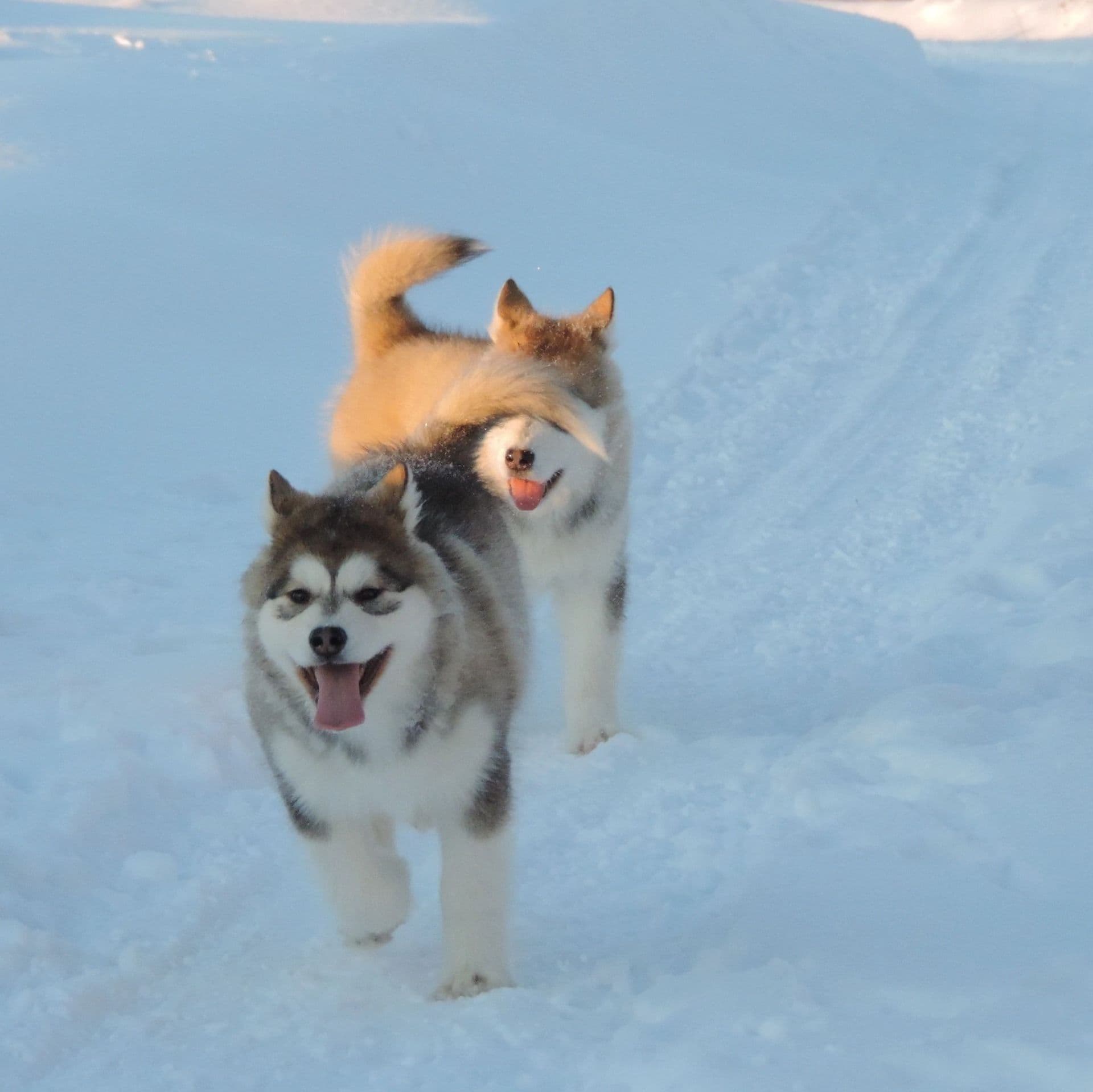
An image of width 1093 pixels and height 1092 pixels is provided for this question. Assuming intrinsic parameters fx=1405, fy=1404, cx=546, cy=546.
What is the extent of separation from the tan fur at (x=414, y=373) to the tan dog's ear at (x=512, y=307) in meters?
0.15

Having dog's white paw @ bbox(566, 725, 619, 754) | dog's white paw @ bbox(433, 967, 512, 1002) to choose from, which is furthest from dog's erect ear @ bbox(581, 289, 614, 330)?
dog's white paw @ bbox(433, 967, 512, 1002)

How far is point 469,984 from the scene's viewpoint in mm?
3457

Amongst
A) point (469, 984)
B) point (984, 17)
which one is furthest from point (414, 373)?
point (984, 17)

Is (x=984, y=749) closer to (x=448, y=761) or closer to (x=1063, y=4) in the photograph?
(x=448, y=761)

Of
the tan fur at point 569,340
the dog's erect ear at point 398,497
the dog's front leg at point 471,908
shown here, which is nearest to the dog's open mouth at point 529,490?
the tan fur at point 569,340

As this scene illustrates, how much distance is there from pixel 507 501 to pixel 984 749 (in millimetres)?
1721

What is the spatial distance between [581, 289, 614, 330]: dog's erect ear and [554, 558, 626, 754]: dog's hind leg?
93 cm

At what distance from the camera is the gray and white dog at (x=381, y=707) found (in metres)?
3.17

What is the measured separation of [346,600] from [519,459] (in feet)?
5.11

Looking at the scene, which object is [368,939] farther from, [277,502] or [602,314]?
[602,314]

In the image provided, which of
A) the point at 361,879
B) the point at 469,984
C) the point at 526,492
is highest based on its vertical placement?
the point at 526,492

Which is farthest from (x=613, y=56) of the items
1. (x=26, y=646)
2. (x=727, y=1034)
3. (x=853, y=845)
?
(x=727, y=1034)

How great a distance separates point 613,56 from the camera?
1315 centimetres

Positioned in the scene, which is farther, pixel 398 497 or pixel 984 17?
pixel 984 17
